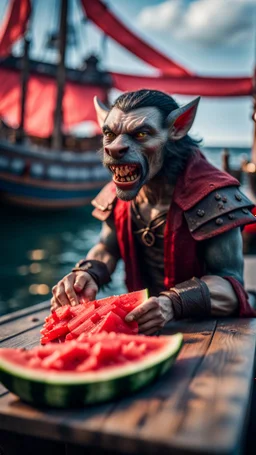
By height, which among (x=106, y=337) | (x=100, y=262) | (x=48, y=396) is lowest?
(x=48, y=396)

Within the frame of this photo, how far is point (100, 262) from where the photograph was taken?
2.80 metres

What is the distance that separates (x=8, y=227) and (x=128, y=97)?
1098cm

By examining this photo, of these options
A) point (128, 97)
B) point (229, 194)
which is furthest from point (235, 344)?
point (128, 97)

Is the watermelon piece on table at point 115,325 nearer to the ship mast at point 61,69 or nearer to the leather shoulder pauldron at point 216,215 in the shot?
the leather shoulder pauldron at point 216,215

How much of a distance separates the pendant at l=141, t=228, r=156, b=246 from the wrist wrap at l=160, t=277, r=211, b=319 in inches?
17.8

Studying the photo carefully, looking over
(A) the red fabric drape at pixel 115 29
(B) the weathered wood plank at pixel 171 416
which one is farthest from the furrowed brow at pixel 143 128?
(A) the red fabric drape at pixel 115 29

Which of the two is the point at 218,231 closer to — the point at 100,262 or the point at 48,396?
the point at 100,262

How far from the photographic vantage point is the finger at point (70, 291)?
7.77ft

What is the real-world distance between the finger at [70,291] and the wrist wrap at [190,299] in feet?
1.64

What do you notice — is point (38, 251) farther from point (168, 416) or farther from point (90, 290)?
point (168, 416)

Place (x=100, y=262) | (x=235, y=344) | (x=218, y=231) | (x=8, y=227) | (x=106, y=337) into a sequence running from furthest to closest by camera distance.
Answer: (x=8, y=227) → (x=100, y=262) → (x=218, y=231) → (x=235, y=344) → (x=106, y=337)

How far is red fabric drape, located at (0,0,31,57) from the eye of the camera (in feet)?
58.5

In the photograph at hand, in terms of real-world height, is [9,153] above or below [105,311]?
above

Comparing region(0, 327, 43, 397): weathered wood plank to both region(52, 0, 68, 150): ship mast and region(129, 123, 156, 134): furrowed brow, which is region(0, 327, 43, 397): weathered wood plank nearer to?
region(129, 123, 156, 134): furrowed brow
